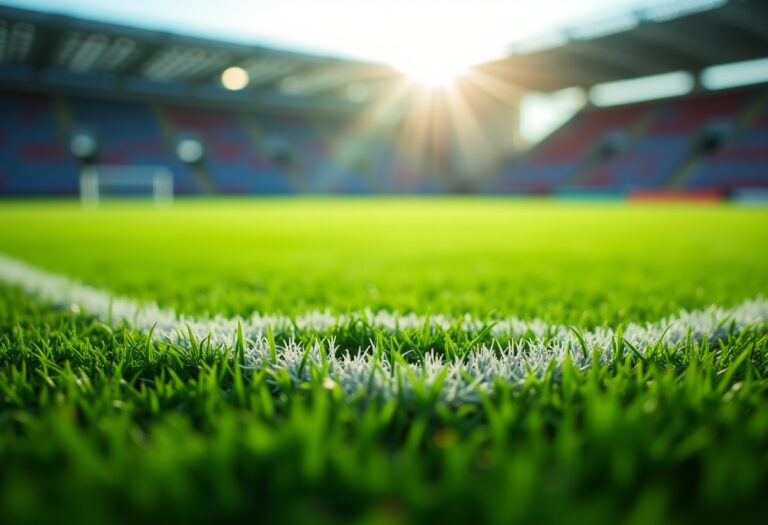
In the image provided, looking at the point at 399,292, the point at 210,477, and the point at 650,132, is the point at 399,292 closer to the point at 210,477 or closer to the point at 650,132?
the point at 210,477

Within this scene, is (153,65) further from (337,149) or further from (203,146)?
(337,149)

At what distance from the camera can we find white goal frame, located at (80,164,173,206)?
76.2 feet

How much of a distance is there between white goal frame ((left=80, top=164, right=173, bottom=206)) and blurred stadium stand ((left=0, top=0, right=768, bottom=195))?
0.50 meters

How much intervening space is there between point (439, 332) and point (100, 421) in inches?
28.8

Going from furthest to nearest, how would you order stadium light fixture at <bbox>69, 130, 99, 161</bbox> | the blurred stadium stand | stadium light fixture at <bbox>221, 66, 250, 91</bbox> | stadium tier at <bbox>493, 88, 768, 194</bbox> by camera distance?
stadium light fixture at <bbox>221, 66, 250, 91</bbox>, stadium light fixture at <bbox>69, 130, 99, 161</bbox>, stadium tier at <bbox>493, 88, 768, 194</bbox>, the blurred stadium stand

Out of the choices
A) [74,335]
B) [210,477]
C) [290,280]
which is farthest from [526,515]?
[290,280]

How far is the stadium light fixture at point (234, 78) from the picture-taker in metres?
25.0

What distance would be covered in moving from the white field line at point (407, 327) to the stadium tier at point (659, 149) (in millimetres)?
23515

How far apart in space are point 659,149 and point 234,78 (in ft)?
71.7

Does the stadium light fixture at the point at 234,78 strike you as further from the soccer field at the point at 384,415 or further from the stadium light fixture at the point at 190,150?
the soccer field at the point at 384,415

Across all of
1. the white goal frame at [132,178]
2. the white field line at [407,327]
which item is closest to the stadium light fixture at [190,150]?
the white goal frame at [132,178]

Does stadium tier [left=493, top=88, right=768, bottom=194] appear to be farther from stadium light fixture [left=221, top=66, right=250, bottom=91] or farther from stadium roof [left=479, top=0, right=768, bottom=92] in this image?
stadium light fixture [left=221, top=66, right=250, bottom=91]

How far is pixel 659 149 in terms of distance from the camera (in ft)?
85.9

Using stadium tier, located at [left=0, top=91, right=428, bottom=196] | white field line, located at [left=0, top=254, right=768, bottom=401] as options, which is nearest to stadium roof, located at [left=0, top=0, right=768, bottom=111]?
stadium tier, located at [left=0, top=91, right=428, bottom=196]
